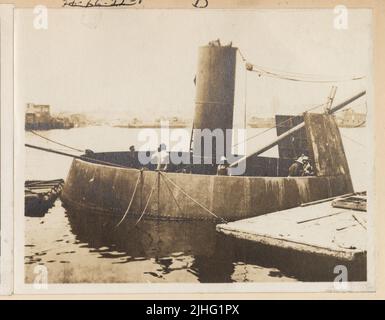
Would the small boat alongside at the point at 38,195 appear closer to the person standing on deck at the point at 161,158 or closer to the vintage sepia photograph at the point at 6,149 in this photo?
the vintage sepia photograph at the point at 6,149

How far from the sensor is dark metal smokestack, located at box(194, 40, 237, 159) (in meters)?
3.93

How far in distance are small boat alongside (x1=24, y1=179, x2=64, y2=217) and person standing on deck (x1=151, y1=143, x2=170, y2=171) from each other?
2.69 ft

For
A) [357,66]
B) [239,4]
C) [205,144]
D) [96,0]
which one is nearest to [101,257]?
[205,144]

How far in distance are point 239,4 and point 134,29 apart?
2.95 ft

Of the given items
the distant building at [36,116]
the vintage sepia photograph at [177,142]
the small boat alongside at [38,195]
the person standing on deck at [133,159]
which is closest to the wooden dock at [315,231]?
the vintage sepia photograph at [177,142]

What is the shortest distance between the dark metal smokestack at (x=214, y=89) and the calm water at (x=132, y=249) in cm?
40

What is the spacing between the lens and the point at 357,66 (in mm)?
3918

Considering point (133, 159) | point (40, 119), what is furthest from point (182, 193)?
point (40, 119)

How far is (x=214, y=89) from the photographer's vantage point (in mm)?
4117

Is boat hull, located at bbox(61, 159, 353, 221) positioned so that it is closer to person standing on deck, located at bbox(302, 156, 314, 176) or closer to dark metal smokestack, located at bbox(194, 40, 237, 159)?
person standing on deck, located at bbox(302, 156, 314, 176)

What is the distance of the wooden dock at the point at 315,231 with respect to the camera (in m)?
3.79

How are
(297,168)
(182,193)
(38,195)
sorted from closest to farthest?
1. (38,195)
2. (182,193)
3. (297,168)

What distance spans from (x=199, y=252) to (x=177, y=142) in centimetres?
95

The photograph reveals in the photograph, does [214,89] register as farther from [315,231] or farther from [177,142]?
[315,231]
